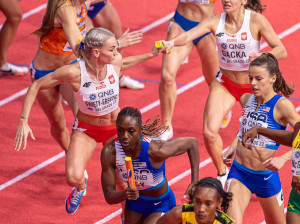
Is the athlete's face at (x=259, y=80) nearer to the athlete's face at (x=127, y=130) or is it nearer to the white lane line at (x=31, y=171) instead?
the athlete's face at (x=127, y=130)

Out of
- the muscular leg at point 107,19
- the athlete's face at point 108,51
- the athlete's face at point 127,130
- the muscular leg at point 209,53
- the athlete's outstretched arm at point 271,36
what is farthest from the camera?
the muscular leg at point 107,19

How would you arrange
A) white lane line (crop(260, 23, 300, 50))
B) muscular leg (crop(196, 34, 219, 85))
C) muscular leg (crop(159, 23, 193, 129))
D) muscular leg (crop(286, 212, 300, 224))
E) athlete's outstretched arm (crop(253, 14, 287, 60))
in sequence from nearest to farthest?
muscular leg (crop(286, 212, 300, 224)) < athlete's outstretched arm (crop(253, 14, 287, 60)) < muscular leg (crop(159, 23, 193, 129)) < muscular leg (crop(196, 34, 219, 85)) < white lane line (crop(260, 23, 300, 50))

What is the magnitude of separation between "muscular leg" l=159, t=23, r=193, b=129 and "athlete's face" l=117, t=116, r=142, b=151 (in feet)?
9.99

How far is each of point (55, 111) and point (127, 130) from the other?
8.68 feet

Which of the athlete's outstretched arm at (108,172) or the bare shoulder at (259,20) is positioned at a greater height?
the bare shoulder at (259,20)

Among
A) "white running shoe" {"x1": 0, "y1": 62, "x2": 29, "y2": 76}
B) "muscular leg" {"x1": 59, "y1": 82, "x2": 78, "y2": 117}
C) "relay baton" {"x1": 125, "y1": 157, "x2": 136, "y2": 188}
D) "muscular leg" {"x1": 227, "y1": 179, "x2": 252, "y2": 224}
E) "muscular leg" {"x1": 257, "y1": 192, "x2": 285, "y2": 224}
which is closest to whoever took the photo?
"relay baton" {"x1": 125, "y1": 157, "x2": 136, "y2": 188}

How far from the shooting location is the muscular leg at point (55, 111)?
9.08 m

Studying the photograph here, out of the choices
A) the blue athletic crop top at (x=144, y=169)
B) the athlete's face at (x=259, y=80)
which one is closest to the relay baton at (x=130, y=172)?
the blue athletic crop top at (x=144, y=169)

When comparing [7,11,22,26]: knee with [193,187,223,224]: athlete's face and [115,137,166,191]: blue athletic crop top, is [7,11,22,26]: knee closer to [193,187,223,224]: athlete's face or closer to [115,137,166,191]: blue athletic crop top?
[115,137,166,191]: blue athletic crop top

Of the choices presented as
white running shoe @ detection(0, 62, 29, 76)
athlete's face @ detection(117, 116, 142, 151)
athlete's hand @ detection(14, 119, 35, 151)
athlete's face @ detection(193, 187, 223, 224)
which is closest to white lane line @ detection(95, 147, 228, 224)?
athlete's hand @ detection(14, 119, 35, 151)

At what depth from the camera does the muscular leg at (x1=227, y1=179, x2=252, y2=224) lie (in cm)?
711

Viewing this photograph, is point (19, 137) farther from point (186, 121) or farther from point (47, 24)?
point (186, 121)

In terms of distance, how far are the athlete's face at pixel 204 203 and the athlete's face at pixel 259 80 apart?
4.86 ft

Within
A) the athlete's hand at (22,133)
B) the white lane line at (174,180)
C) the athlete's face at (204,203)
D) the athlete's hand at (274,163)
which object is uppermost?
the athlete's face at (204,203)
